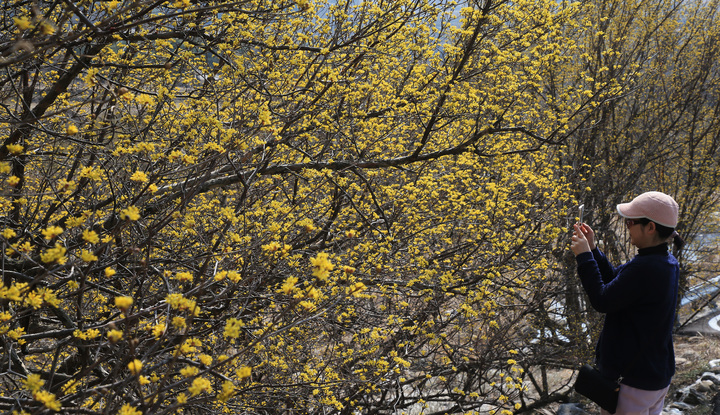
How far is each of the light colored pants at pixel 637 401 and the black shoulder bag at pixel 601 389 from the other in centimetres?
3

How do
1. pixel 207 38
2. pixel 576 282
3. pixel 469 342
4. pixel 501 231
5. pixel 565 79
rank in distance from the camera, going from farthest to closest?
pixel 565 79 → pixel 576 282 → pixel 469 342 → pixel 501 231 → pixel 207 38

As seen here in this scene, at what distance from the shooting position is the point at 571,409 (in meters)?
7.55

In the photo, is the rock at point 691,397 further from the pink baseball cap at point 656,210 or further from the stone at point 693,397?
the pink baseball cap at point 656,210

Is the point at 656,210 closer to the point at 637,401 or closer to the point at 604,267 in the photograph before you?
the point at 604,267

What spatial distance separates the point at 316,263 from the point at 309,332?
3522 mm

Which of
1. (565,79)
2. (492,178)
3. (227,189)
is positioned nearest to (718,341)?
(565,79)

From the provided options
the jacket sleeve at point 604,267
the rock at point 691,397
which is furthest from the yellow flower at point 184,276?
the rock at point 691,397

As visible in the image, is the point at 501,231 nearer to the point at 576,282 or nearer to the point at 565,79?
the point at 576,282

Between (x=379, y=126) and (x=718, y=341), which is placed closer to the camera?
(x=379, y=126)

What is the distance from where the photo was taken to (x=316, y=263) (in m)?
1.73

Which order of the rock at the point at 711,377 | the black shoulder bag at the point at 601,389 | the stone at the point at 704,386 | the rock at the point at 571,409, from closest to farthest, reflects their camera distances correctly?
the black shoulder bag at the point at 601,389
the stone at the point at 704,386
the rock at the point at 711,377
the rock at the point at 571,409

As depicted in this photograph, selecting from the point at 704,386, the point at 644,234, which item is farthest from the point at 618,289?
the point at 704,386

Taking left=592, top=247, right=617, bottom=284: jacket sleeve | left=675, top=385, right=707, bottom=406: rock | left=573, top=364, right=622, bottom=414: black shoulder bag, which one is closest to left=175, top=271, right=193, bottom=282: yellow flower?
left=573, top=364, right=622, bottom=414: black shoulder bag

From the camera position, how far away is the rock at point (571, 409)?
7.42 m
